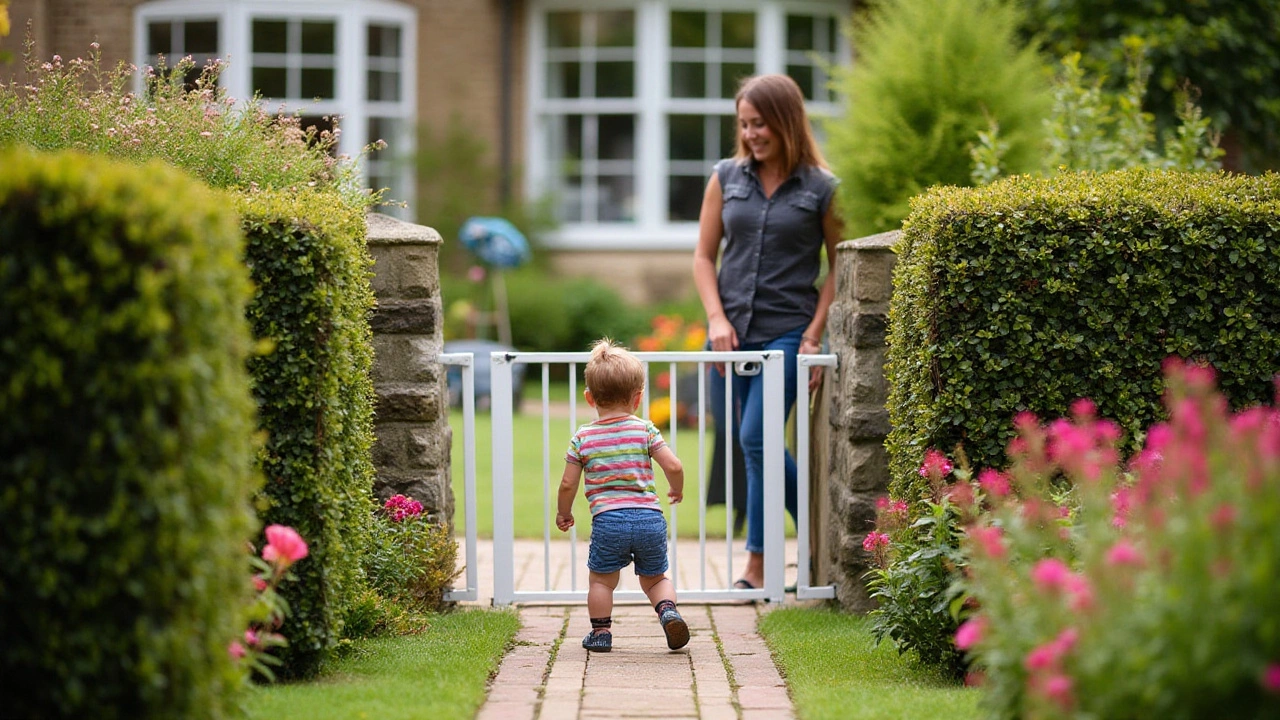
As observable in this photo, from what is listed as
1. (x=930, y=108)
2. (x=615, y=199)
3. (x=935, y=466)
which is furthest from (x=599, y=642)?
(x=615, y=199)

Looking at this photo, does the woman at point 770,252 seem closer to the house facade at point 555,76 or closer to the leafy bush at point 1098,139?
the leafy bush at point 1098,139

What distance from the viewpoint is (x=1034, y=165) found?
20.8 feet

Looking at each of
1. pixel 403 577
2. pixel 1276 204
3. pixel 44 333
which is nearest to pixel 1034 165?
pixel 1276 204

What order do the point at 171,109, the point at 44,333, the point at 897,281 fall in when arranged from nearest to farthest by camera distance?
the point at 44,333, the point at 897,281, the point at 171,109

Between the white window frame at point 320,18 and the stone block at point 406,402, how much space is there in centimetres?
914

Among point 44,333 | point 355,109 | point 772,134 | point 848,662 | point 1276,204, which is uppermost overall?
point 355,109

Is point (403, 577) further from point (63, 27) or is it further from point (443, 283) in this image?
point (63, 27)

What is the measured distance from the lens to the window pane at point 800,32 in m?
14.2

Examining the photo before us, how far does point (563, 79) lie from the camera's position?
47.2ft

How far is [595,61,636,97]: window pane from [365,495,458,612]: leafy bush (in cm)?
991

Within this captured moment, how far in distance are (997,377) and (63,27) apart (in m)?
12.2

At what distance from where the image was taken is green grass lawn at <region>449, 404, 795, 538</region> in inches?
279

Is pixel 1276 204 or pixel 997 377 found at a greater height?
pixel 1276 204

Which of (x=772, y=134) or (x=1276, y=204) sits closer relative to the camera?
(x=1276, y=204)
